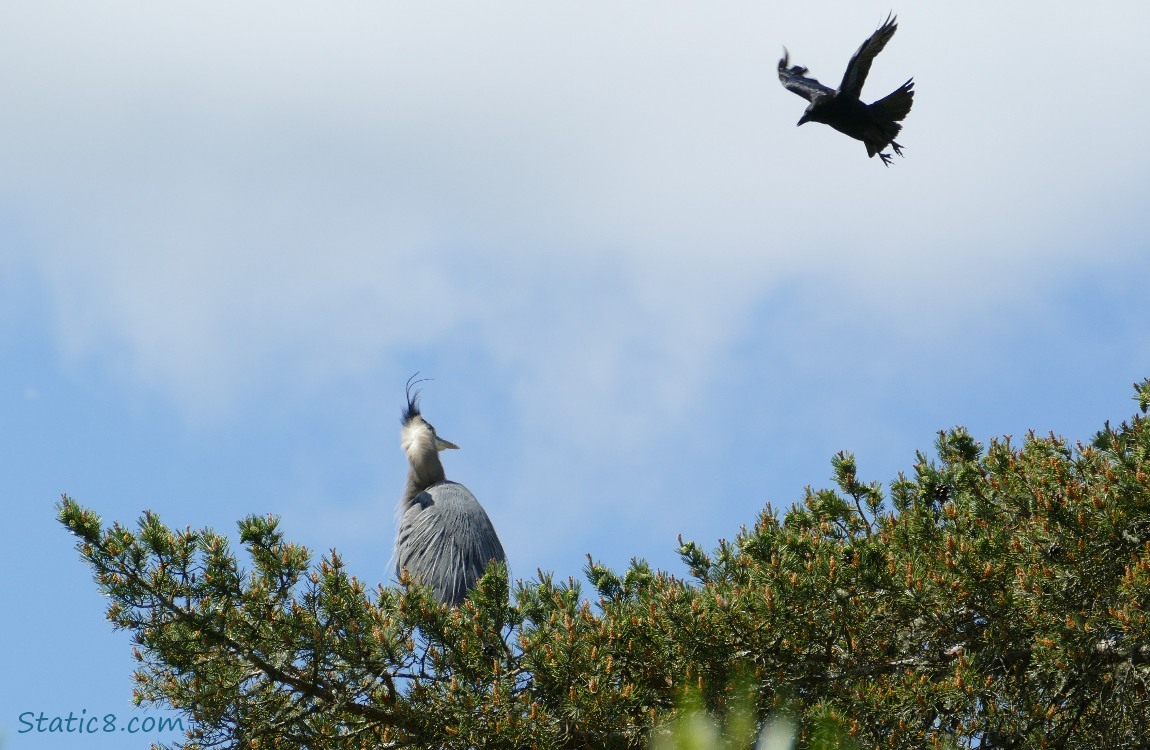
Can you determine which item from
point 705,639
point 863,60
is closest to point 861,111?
point 863,60

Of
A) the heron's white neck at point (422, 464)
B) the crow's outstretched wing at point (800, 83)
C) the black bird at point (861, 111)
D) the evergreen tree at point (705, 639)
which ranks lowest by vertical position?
the evergreen tree at point (705, 639)

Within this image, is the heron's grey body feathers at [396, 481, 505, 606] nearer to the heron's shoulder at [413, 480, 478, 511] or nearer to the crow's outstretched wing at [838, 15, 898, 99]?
the heron's shoulder at [413, 480, 478, 511]

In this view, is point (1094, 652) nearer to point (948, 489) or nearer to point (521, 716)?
point (948, 489)

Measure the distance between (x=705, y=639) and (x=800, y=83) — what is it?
341 centimetres

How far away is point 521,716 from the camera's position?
156 inches

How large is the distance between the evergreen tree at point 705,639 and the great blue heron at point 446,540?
9.07 ft

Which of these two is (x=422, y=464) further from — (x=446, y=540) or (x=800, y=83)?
(x=800, y=83)

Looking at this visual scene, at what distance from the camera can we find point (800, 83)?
6102 millimetres

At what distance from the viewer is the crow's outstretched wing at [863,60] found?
521cm

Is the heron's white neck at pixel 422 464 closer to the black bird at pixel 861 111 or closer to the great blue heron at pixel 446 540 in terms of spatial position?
the great blue heron at pixel 446 540

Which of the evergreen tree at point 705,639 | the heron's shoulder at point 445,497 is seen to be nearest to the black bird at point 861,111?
the evergreen tree at point 705,639

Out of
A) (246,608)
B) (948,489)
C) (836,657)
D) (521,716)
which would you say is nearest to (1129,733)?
(836,657)

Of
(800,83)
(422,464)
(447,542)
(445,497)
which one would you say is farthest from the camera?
(422,464)

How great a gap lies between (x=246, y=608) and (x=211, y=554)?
247mm
